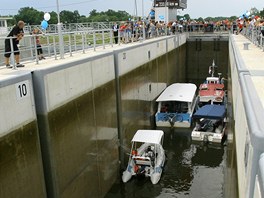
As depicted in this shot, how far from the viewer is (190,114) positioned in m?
20.3

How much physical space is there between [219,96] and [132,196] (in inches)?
512

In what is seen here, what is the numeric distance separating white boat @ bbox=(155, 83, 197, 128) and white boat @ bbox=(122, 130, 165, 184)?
5642 mm

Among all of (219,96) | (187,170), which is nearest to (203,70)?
(219,96)

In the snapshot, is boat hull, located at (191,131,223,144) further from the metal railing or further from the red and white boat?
the red and white boat

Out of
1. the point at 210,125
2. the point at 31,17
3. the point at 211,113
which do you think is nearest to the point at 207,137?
the point at 210,125

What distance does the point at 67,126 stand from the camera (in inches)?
387

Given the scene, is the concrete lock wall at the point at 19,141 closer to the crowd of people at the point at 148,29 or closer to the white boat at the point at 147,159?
the crowd of people at the point at 148,29

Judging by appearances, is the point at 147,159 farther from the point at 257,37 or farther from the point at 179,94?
the point at 257,37

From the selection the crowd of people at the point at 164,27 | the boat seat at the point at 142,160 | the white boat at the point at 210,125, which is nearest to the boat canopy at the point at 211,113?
the white boat at the point at 210,125

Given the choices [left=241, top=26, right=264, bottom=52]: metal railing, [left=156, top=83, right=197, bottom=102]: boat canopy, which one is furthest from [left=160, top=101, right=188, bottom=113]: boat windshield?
[left=241, top=26, right=264, bottom=52]: metal railing

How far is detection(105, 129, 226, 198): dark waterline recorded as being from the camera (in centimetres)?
1293

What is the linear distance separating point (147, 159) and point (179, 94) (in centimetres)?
883

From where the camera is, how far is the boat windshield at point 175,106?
2114 centimetres

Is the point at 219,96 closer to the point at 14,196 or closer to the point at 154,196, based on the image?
the point at 154,196
